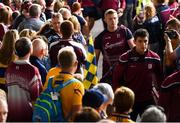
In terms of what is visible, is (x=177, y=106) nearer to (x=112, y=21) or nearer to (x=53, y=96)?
(x=53, y=96)

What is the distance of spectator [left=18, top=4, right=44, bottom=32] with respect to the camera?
516 inches

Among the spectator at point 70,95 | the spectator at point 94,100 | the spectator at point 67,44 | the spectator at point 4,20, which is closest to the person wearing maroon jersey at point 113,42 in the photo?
the spectator at point 67,44

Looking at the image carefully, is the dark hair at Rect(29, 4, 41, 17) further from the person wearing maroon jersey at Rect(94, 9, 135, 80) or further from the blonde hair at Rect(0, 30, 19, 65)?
the blonde hair at Rect(0, 30, 19, 65)

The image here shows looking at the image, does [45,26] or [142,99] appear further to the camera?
[45,26]

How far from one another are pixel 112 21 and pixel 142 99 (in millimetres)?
2102

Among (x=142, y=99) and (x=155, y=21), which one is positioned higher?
(x=155, y=21)

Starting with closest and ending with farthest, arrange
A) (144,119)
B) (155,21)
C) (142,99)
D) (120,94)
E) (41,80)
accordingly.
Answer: (144,119) → (120,94) → (41,80) → (142,99) → (155,21)

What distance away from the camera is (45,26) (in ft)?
38.9

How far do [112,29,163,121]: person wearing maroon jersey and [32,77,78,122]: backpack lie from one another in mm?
1945

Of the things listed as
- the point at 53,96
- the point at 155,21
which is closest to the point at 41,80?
the point at 53,96

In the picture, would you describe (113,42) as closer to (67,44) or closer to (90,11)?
(67,44)

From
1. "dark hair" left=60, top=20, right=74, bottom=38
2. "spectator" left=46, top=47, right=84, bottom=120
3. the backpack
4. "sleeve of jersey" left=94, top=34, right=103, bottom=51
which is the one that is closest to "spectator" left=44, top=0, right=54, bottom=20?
"sleeve of jersey" left=94, top=34, right=103, bottom=51

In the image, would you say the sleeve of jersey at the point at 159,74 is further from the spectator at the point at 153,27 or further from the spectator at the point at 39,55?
the spectator at the point at 153,27

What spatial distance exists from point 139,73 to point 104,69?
198cm
